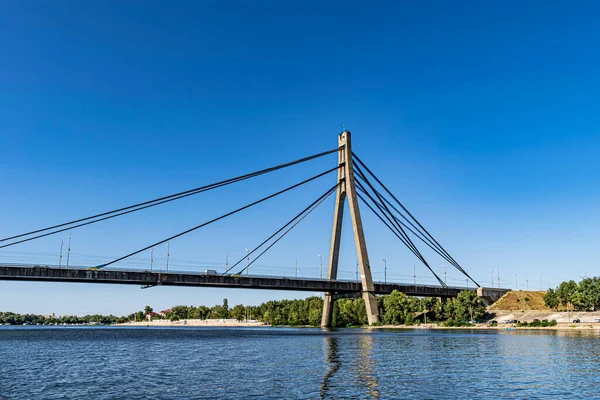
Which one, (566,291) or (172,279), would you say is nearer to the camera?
(172,279)

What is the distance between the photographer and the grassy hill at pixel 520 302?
13050 cm

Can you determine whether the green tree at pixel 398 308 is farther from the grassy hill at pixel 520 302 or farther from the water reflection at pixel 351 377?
the water reflection at pixel 351 377

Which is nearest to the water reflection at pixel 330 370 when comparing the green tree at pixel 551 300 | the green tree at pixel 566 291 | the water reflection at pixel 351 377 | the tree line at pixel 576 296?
the water reflection at pixel 351 377

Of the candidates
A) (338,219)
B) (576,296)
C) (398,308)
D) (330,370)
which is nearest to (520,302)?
(576,296)

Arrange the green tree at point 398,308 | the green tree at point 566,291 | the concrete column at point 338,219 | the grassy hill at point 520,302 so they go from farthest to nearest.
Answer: the grassy hill at point 520,302 < the green tree at point 398,308 < the green tree at point 566,291 < the concrete column at point 338,219

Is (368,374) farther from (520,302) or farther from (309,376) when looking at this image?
(520,302)

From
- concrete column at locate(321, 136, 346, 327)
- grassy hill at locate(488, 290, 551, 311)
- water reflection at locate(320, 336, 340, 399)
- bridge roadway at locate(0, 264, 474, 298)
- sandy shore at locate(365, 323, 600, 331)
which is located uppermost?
concrete column at locate(321, 136, 346, 327)

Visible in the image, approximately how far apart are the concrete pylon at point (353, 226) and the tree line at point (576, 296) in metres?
51.7

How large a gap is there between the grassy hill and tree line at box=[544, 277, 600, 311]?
4628 mm

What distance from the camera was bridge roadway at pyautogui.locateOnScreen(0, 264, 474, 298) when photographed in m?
92.9

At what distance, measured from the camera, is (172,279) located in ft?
346

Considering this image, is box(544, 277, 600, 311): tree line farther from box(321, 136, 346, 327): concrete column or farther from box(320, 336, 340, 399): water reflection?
box(320, 336, 340, 399): water reflection

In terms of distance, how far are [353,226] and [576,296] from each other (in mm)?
60964

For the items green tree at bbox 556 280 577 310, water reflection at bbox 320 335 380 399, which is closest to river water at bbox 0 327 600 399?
water reflection at bbox 320 335 380 399
